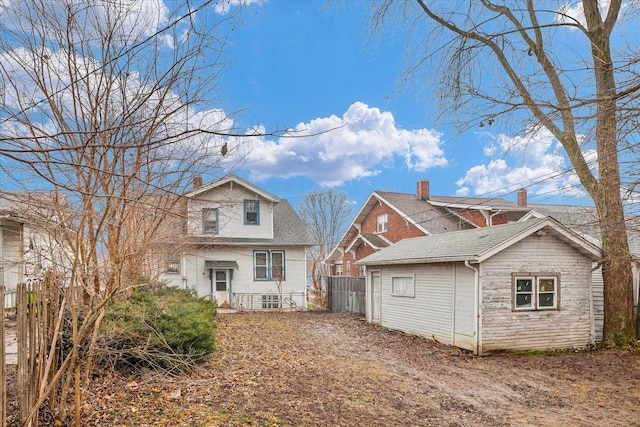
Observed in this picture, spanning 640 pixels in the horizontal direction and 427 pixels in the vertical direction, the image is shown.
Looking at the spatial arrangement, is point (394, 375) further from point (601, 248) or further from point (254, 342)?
point (601, 248)

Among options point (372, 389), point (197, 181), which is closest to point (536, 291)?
point (372, 389)

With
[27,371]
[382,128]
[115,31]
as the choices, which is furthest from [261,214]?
[27,371]

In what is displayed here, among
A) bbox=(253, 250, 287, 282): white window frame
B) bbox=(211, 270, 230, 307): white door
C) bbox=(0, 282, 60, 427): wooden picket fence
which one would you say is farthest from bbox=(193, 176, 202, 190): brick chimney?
bbox=(253, 250, 287, 282): white window frame

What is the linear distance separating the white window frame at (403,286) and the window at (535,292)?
3.32 metres

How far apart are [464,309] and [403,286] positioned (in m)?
3.27

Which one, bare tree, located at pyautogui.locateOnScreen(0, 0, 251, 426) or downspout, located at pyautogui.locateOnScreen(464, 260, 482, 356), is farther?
downspout, located at pyautogui.locateOnScreen(464, 260, 482, 356)

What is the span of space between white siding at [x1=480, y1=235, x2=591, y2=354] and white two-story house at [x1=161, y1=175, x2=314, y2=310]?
10905mm

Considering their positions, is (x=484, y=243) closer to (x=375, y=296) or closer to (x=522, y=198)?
(x=375, y=296)

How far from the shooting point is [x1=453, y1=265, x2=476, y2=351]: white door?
36.8ft

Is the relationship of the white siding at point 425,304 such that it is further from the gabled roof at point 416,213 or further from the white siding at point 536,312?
the gabled roof at point 416,213

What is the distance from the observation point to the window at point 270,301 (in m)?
20.5

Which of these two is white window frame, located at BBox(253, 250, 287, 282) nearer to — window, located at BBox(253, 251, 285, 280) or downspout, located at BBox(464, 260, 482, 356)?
window, located at BBox(253, 251, 285, 280)

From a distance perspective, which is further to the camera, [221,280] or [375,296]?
[221,280]

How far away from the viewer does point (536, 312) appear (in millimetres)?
11555
